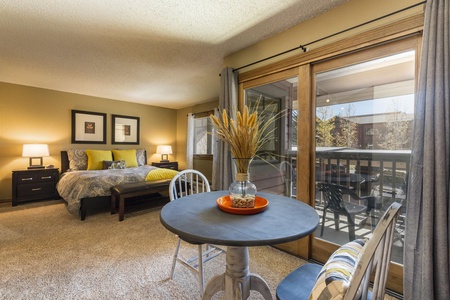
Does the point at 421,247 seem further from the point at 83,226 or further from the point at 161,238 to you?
the point at 83,226

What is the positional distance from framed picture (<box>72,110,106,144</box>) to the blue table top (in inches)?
182

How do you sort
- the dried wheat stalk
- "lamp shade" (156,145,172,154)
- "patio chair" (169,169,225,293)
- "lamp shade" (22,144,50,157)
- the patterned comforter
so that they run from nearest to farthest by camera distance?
the dried wheat stalk → "patio chair" (169,169,225,293) → the patterned comforter → "lamp shade" (22,144,50,157) → "lamp shade" (156,145,172,154)

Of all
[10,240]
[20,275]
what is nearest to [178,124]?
[10,240]

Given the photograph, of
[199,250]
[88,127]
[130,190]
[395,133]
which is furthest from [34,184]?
[395,133]

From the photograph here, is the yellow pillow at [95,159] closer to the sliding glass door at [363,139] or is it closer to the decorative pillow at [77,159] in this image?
the decorative pillow at [77,159]

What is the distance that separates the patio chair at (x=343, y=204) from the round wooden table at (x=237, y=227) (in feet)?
3.13

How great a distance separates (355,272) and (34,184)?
205 inches

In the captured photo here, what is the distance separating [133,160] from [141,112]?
1541 mm

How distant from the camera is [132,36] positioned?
239cm

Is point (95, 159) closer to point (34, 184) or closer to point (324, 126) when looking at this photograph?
point (34, 184)

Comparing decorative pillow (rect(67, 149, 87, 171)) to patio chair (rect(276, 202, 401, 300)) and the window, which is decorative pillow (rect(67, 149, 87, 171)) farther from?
patio chair (rect(276, 202, 401, 300))

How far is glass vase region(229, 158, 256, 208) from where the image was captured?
1247mm

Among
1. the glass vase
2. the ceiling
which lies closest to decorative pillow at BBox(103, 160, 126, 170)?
the ceiling

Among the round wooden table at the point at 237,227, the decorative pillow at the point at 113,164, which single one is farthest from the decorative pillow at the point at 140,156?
the round wooden table at the point at 237,227
